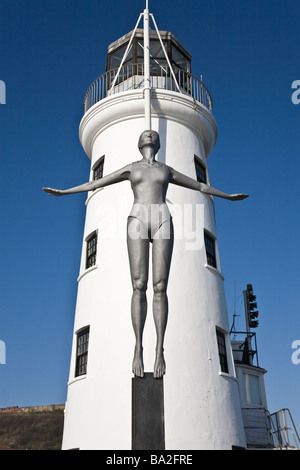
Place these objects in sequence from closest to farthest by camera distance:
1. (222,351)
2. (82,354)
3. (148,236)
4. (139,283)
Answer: (139,283)
(148,236)
(82,354)
(222,351)

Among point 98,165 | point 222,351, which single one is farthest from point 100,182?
point 98,165

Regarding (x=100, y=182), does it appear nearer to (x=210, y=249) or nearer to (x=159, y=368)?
(x=159, y=368)

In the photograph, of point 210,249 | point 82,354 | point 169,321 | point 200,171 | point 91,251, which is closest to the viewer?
point 169,321

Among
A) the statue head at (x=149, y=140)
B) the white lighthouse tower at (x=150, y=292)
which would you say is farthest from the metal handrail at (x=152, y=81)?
the statue head at (x=149, y=140)

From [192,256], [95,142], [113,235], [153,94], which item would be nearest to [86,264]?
[113,235]

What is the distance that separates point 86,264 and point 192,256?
3.93 meters

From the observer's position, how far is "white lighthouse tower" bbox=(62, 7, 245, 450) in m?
14.7

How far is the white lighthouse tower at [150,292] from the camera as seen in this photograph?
14.7 m

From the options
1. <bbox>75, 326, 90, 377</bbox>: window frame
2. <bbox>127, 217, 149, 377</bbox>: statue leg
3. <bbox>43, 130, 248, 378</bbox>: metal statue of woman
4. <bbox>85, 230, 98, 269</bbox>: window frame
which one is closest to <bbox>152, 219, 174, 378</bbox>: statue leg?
<bbox>43, 130, 248, 378</bbox>: metal statue of woman

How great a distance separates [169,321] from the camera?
15.6m

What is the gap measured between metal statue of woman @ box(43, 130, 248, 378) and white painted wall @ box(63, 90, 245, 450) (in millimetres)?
7466

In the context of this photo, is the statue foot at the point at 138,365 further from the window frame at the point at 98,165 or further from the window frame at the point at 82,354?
the window frame at the point at 98,165

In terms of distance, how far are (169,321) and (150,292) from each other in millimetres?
1052

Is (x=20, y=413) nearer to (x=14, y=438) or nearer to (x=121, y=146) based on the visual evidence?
(x=14, y=438)
